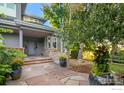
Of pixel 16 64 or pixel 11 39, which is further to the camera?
pixel 11 39

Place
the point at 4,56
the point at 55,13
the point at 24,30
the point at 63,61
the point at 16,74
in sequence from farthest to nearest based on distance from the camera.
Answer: the point at 24,30, the point at 63,61, the point at 55,13, the point at 16,74, the point at 4,56

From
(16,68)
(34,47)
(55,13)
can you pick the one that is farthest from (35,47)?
(16,68)

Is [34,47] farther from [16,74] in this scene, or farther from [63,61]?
[16,74]

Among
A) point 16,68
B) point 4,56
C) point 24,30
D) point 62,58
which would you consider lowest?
point 16,68

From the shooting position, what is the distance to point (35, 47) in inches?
251

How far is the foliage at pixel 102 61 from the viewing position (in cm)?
226

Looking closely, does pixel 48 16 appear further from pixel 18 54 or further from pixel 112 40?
pixel 112 40

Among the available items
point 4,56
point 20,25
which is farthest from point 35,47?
point 4,56

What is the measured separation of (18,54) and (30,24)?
2792 mm

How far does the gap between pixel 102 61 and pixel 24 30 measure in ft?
11.7

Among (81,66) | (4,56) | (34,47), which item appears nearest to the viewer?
(4,56)

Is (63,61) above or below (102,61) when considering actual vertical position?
below

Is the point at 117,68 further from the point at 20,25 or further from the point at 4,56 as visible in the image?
the point at 20,25
